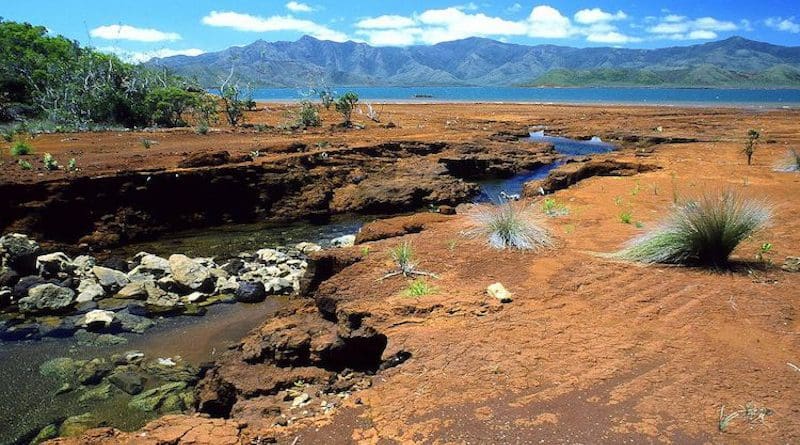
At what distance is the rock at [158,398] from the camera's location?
688 cm

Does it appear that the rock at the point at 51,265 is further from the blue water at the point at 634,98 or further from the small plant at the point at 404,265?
the blue water at the point at 634,98

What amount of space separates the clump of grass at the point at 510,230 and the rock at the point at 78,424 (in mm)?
6032

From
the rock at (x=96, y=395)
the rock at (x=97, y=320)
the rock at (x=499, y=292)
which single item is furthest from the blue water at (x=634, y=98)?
the rock at (x=499, y=292)

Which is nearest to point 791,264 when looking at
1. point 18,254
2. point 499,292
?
point 499,292

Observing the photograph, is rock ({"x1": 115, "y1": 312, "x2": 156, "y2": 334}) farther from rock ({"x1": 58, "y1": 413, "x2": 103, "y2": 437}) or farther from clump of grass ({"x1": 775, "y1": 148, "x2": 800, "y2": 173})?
clump of grass ({"x1": 775, "y1": 148, "x2": 800, "y2": 173})

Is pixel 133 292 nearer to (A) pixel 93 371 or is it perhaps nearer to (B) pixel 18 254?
(B) pixel 18 254

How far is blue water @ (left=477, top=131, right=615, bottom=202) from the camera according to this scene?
20812mm

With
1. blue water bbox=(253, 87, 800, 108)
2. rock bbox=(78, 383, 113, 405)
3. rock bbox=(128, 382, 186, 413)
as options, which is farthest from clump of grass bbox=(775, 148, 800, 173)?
blue water bbox=(253, 87, 800, 108)

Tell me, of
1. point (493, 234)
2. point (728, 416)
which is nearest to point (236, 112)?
point (493, 234)

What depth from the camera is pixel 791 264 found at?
7.17 m

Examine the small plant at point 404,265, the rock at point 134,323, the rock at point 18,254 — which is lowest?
the rock at point 134,323

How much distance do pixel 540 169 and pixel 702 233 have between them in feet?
59.3

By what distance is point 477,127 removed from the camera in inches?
1492

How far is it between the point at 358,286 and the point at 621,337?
11.2ft
